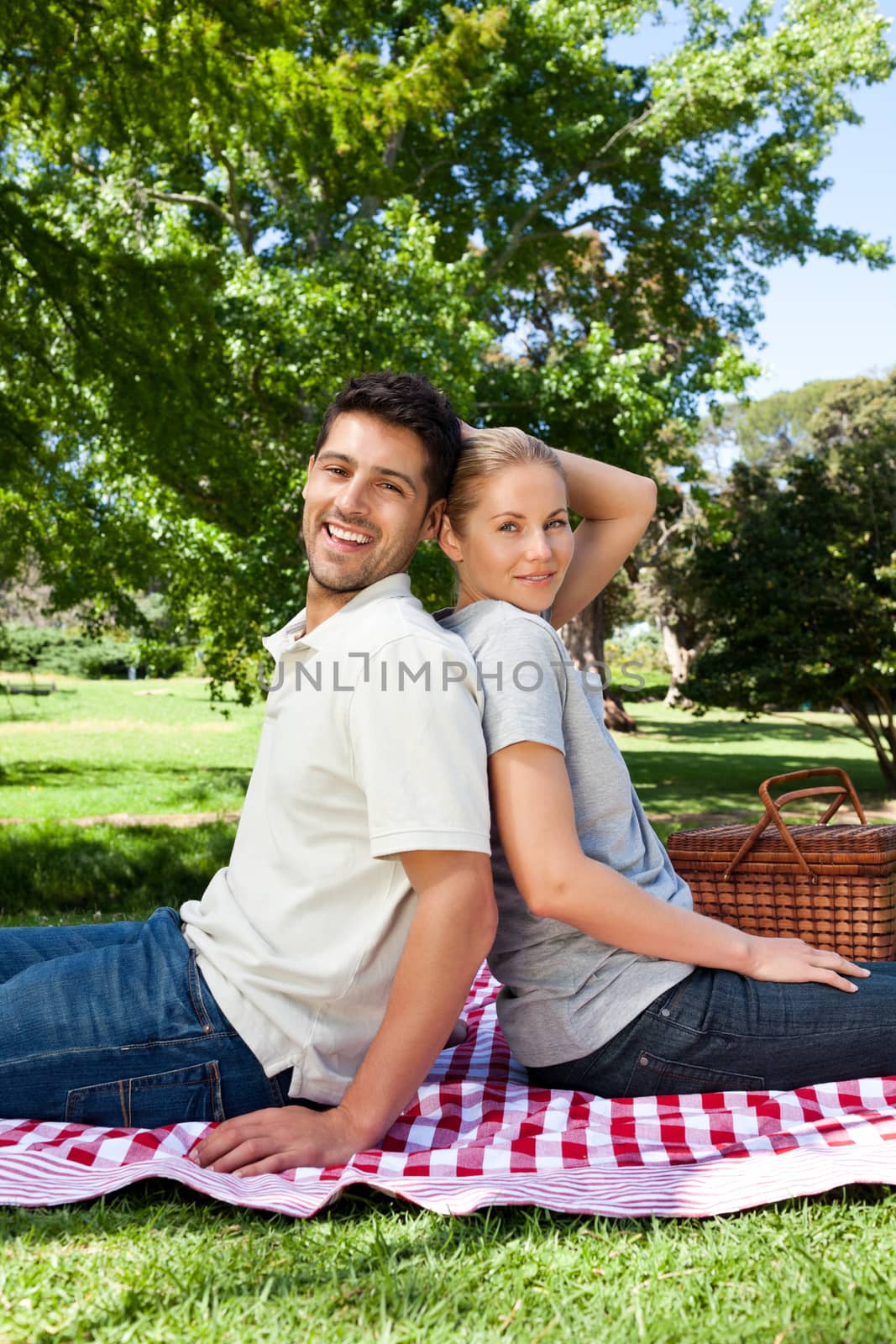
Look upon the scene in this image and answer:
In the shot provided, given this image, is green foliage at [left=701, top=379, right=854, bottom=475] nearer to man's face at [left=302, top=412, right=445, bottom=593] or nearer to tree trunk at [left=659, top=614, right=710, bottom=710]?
tree trunk at [left=659, top=614, right=710, bottom=710]

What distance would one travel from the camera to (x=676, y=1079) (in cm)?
267

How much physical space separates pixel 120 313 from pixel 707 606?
378 inches

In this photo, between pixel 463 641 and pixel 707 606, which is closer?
pixel 463 641

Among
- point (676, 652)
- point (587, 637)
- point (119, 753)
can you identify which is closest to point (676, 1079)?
point (119, 753)

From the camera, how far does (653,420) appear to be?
16.1 metres

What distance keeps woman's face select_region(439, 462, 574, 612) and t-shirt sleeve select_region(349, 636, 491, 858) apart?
445 millimetres

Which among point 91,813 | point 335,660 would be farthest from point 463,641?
point 91,813

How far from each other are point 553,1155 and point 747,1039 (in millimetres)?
519

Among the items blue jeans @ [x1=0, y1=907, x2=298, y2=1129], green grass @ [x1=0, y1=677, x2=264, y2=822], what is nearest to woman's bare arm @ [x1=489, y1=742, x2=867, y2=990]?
blue jeans @ [x1=0, y1=907, x2=298, y2=1129]

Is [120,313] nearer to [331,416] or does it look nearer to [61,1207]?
[331,416]

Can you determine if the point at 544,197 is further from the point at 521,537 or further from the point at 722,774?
the point at 521,537

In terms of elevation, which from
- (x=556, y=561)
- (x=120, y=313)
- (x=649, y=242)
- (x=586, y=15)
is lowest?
(x=556, y=561)

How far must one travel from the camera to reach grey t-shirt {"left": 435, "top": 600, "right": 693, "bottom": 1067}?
256cm

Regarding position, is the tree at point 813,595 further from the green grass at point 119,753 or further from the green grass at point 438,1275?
the green grass at point 438,1275
